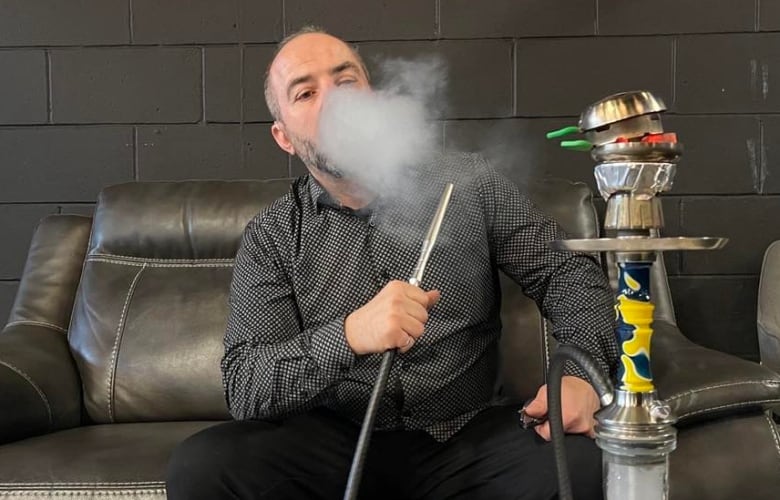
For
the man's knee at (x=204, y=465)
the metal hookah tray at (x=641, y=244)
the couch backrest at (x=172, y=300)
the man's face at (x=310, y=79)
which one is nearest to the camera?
the metal hookah tray at (x=641, y=244)

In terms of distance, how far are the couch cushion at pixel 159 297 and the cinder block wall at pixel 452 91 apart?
0.84 ft

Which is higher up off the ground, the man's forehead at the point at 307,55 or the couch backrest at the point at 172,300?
the man's forehead at the point at 307,55

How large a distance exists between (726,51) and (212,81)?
1.37 m

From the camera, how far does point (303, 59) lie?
165 centimetres

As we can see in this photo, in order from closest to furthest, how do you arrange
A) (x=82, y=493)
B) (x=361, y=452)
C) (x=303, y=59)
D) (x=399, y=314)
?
1. (x=361, y=452)
2. (x=399, y=314)
3. (x=82, y=493)
4. (x=303, y=59)

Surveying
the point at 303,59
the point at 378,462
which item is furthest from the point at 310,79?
the point at 378,462

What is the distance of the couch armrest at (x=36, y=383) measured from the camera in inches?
68.2

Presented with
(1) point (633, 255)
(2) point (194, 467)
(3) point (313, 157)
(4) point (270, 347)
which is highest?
(3) point (313, 157)

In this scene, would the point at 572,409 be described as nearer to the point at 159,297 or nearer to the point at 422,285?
the point at 422,285

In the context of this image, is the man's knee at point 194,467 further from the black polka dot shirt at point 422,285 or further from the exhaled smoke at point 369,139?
the exhaled smoke at point 369,139

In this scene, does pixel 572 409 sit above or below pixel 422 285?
below

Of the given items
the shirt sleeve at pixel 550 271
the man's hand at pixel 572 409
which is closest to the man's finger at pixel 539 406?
the man's hand at pixel 572 409

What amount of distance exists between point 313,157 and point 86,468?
707 millimetres

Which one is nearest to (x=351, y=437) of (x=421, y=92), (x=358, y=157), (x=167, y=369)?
(x=358, y=157)
